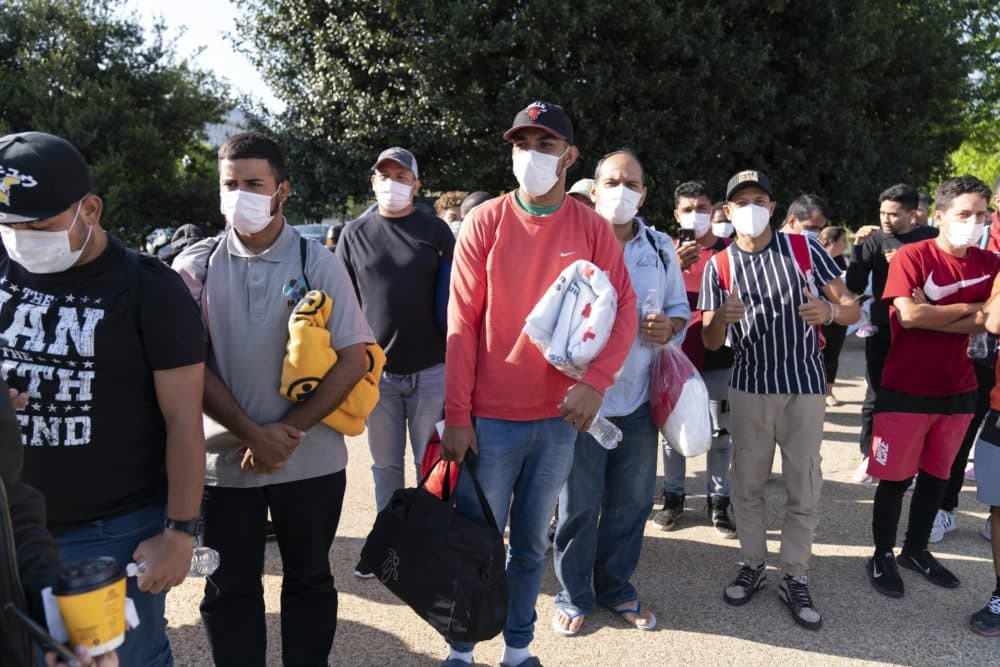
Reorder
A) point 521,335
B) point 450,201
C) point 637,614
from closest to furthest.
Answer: point 521,335 → point 637,614 → point 450,201

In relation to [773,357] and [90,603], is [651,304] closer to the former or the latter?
[773,357]

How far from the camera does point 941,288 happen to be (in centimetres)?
388

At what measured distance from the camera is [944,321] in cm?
378

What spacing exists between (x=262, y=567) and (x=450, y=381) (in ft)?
3.23

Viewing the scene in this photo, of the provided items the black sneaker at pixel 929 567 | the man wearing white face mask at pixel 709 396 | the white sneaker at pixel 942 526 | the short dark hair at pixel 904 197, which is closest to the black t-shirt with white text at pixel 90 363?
the man wearing white face mask at pixel 709 396

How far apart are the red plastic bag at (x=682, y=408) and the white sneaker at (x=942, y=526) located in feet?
7.27

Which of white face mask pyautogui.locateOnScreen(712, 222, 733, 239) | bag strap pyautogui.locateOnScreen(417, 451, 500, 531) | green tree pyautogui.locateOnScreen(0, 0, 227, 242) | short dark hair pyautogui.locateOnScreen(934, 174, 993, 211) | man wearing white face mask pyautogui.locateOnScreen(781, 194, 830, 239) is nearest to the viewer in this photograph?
bag strap pyautogui.locateOnScreen(417, 451, 500, 531)

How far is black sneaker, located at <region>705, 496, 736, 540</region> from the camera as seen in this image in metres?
4.73

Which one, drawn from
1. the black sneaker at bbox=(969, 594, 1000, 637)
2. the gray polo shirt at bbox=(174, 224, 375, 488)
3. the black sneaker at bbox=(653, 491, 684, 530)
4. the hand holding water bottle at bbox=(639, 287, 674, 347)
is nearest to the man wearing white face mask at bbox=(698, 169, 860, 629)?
the hand holding water bottle at bbox=(639, 287, 674, 347)

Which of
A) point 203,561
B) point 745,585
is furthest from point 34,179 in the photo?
point 745,585

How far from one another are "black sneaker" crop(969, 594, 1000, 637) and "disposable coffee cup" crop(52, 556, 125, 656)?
12.3 feet

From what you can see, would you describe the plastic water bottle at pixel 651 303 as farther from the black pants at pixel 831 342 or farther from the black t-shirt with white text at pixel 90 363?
the black pants at pixel 831 342

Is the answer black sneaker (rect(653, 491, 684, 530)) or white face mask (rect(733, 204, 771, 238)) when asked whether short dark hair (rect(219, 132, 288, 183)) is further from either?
black sneaker (rect(653, 491, 684, 530))

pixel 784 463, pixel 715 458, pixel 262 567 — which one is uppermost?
pixel 784 463
